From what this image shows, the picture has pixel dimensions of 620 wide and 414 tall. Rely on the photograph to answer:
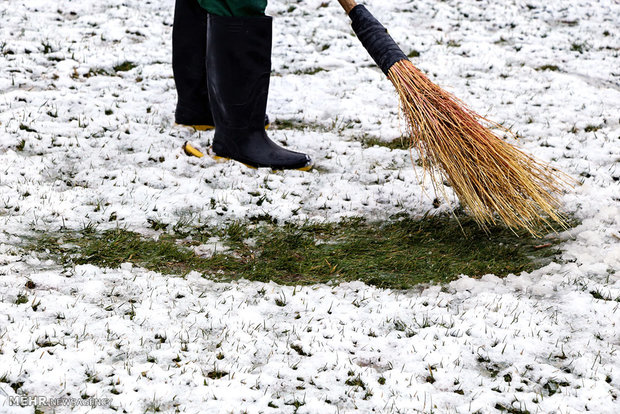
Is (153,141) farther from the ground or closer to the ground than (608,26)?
closer to the ground

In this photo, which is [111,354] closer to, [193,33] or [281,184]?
[281,184]

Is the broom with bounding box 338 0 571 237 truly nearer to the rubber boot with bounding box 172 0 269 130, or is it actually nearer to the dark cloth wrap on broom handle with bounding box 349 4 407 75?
the dark cloth wrap on broom handle with bounding box 349 4 407 75

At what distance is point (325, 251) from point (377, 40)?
1320 mm

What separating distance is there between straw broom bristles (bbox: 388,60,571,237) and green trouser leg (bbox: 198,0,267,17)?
1032mm

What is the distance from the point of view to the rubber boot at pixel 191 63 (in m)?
4.58

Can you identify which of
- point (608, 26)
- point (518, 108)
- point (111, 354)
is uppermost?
point (608, 26)

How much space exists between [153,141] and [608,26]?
6279 mm

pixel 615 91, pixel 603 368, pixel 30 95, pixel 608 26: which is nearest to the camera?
pixel 603 368

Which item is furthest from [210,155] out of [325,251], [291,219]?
[325,251]

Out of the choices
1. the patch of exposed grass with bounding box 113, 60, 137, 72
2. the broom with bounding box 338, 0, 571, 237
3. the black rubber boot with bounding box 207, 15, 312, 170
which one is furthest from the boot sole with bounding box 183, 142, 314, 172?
the patch of exposed grass with bounding box 113, 60, 137, 72

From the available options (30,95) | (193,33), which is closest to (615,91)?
(193,33)

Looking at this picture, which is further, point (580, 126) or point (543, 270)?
point (580, 126)

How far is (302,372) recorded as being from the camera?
102 inches

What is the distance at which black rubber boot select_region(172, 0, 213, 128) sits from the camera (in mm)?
4574
